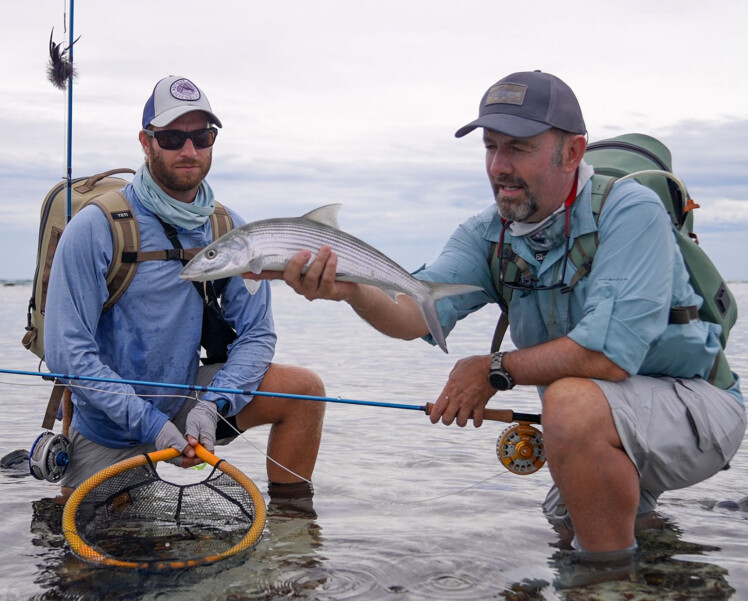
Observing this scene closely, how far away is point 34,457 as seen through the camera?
16.4 feet

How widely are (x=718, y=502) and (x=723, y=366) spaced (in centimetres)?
158

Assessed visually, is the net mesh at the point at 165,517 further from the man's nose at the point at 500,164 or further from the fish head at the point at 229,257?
the man's nose at the point at 500,164

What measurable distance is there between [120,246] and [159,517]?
1564mm

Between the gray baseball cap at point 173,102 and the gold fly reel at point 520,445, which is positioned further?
the gray baseball cap at point 173,102

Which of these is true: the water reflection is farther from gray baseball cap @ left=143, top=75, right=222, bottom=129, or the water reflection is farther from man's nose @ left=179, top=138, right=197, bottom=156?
gray baseball cap @ left=143, top=75, right=222, bottom=129

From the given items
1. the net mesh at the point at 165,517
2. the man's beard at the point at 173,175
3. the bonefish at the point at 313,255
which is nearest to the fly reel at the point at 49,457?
the net mesh at the point at 165,517

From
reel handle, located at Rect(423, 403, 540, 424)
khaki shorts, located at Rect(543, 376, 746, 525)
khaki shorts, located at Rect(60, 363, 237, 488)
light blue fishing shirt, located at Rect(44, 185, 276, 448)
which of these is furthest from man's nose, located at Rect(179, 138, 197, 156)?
khaki shorts, located at Rect(543, 376, 746, 525)

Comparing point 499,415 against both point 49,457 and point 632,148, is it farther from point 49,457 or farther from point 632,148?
point 49,457

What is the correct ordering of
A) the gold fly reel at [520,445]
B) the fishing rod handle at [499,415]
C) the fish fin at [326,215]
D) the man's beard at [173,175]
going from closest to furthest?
the fish fin at [326,215], the fishing rod handle at [499,415], the gold fly reel at [520,445], the man's beard at [173,175]

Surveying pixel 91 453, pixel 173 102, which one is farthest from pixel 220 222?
pixel 91 453

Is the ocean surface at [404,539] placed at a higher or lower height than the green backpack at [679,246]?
lower

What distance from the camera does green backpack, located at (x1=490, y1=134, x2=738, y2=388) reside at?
4.30 meters

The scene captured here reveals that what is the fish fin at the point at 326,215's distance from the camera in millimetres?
4266

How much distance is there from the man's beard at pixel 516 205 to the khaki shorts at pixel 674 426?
93 centimetres
